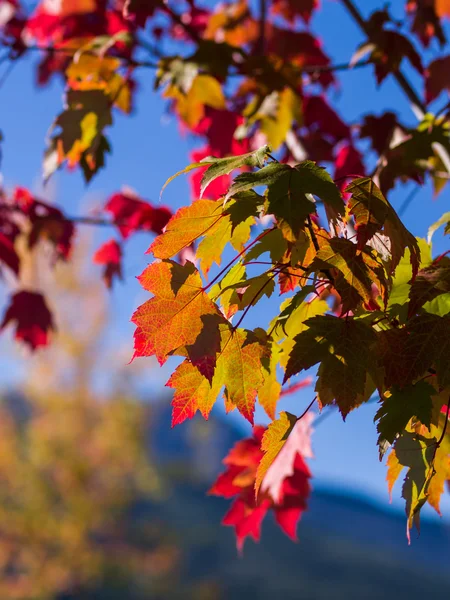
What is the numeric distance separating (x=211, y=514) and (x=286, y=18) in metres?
16.5

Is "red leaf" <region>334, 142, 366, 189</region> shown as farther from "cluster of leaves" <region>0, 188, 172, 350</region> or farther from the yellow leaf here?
the yellow leaf

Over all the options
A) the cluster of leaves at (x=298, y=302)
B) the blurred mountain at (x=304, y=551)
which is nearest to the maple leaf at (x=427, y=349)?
the cluster of leaves at (x=298, y=302)

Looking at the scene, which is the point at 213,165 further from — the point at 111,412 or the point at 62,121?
the point at 111,412

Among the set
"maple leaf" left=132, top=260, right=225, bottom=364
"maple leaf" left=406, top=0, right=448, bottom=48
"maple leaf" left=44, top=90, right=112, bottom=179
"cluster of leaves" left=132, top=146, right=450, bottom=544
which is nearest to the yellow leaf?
"cluster of leaves" left=132, top=146, right=450, bottom=544

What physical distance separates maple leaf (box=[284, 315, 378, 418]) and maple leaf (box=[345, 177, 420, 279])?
0.21 ft

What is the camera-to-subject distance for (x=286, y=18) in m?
2.04

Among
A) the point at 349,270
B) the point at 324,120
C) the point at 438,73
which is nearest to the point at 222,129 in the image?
the point at 324,120

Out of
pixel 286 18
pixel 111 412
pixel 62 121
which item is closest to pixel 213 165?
pixel 62 121

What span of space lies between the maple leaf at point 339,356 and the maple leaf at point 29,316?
127 centimetres

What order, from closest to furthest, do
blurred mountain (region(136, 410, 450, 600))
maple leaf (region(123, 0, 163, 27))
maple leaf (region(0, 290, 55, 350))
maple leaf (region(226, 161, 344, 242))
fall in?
maple leaf (region(226, 161, 344, 242)) < maple leaf (region(123, 0, 163, 27)) < maple leaf (region(0, 290, 55, 350)) < blurred mountain (region(136, 410, 450, 600))

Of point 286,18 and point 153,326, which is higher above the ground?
point 286,18

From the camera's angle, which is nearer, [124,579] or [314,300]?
[314,300]

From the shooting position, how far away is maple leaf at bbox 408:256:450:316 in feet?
1.85

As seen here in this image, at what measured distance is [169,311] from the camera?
580 mm
